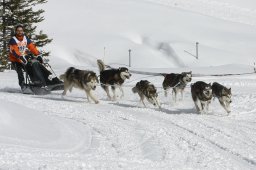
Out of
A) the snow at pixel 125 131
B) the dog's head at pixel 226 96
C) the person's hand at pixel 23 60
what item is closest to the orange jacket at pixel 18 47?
the person's hand at pixel 23 60

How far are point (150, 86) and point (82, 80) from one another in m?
1.63

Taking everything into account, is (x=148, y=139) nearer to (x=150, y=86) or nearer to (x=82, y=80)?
(x=150, y=86)

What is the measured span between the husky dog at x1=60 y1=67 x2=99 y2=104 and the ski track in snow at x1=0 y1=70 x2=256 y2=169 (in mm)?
389

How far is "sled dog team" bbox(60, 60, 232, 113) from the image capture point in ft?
36.8

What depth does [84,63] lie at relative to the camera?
36.4 m

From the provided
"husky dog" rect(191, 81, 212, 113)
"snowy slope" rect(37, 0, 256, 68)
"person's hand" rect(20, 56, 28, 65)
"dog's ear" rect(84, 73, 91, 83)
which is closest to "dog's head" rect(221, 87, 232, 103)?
"husky dog" rect(191, 81, 212, 113)

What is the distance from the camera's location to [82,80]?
12281 millimetres

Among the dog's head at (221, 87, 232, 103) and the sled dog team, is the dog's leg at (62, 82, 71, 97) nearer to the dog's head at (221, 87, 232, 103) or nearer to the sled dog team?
the sled dog team

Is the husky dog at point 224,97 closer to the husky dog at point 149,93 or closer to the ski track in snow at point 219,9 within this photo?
the husky dog at point 149,93

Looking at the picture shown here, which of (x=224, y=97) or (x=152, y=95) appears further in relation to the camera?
(x=152, y=95)

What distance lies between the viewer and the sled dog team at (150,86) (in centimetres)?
1121

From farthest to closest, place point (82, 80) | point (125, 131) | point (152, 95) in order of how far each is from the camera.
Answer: point (82, 80)
point (152, 95)
point (125, 131)

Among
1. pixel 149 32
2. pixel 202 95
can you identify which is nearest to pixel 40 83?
pixel 202 95

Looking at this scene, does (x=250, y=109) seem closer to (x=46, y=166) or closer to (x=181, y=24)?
(x=46, y=166)
